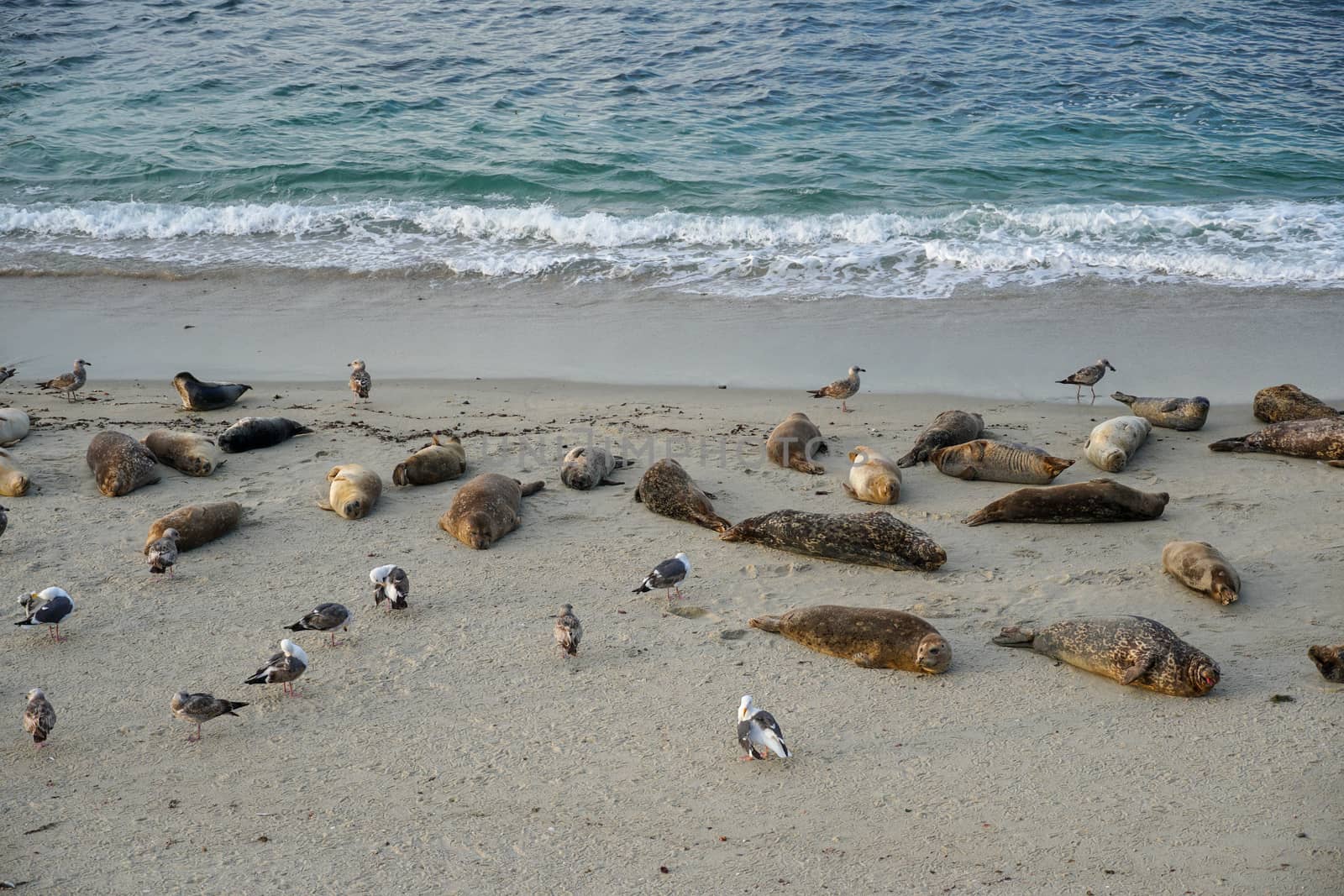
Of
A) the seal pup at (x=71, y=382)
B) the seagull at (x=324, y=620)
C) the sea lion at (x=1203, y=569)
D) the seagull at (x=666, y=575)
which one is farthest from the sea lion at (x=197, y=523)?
the sea lion at (x=1203, y=569)

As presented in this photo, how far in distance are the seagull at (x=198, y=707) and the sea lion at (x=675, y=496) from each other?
3.47 metres

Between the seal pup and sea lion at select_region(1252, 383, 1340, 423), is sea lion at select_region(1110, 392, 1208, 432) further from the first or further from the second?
the seal pup

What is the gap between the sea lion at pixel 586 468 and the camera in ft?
27.8

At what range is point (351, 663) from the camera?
19.8 feet

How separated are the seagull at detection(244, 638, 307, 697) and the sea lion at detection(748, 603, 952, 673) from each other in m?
2.51

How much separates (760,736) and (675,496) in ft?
10.5

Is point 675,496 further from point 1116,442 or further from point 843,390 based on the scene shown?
point 1116,442

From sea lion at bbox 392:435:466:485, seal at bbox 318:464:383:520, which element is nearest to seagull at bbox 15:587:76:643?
seal at bbox 318:464:383:520

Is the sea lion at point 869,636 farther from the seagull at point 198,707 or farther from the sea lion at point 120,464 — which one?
the sea lion at point 120,464

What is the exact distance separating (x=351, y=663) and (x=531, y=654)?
978mm

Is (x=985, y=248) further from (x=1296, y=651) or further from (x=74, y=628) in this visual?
(x=74, y=628)

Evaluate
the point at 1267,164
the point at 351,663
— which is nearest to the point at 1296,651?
the point at 351,663

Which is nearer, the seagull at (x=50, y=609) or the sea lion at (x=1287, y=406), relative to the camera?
the seagull at (x=50, y=609)

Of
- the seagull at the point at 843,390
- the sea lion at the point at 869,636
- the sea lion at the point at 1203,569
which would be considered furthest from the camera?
the seagull at the point at 843,390
